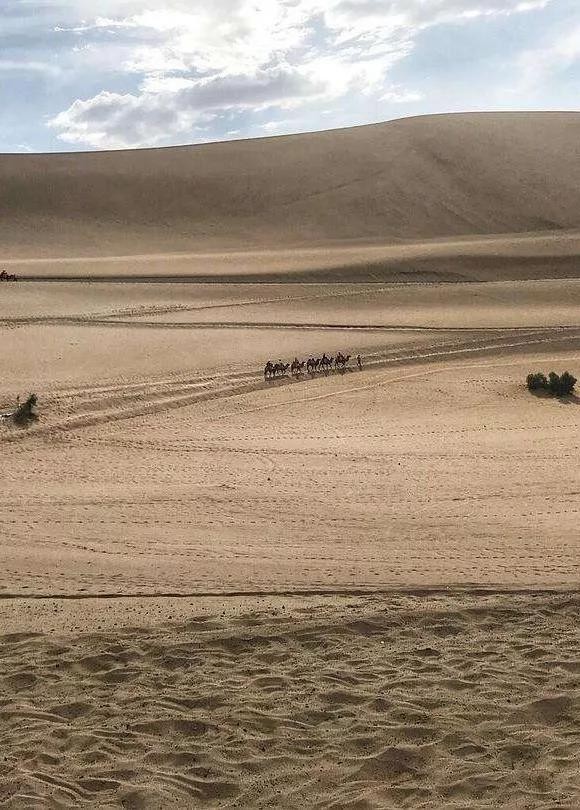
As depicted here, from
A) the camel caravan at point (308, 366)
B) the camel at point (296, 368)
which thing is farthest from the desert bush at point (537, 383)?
the camel at point (296, 368)

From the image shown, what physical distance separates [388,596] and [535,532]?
9.80ft

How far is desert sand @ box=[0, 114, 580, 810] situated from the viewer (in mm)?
6324

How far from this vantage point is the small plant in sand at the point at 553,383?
19938 millimetres

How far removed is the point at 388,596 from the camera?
9.18 metres

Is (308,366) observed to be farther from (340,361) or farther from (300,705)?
(300,705)

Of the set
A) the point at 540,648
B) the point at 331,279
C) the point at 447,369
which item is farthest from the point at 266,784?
the point at 331,279

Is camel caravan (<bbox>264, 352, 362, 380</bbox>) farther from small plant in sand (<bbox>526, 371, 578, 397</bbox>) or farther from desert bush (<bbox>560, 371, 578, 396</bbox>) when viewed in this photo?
desert bush (<bbox>560, 371, 578, 396</bbox>)

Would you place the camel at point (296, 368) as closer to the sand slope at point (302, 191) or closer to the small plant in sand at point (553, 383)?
the small plant in sand at point (553, 383)

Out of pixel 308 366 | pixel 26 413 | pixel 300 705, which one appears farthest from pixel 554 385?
pixel 300 705

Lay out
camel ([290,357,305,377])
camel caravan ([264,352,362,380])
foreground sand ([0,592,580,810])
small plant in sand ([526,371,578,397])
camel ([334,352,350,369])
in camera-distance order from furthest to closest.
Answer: camel ([334,352,350,369]), camel ([290,357,305,377]), camel caravan ([264,352,362,380]), small plant in sand ([526,371,578,397]), foreground sand ([0,592,580,810])

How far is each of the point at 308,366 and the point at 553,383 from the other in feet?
19.8

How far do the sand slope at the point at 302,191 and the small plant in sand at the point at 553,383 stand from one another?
2758cm

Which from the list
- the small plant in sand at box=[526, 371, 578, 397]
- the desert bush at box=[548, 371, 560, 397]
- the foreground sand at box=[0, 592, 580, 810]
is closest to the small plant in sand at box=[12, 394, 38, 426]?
the foreground sand at box=[0, 592, 580, 810]

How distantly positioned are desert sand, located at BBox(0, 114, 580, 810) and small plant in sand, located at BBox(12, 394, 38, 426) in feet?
0.94
